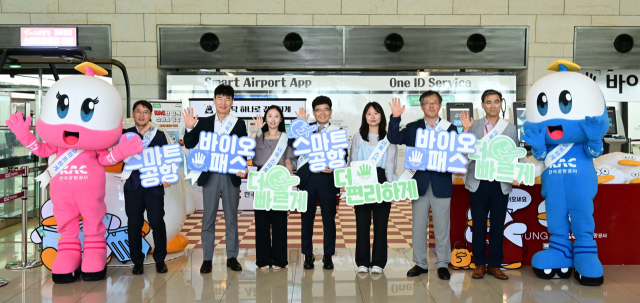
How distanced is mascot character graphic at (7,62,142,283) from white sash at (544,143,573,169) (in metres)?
3.29

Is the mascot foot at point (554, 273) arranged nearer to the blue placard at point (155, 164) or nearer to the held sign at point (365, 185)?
the held sign at point (365, 185)

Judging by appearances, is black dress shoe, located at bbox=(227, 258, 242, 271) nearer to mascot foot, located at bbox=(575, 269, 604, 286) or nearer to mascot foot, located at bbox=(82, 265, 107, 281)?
mascot foot, located at bbox=(82, 265, 107, 281)

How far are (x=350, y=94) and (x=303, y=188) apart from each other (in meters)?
4.01

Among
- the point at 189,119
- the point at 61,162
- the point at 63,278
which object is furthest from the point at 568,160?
the point at 63,278

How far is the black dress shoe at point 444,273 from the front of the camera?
3896mm

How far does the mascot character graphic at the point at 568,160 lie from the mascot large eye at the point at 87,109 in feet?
11.1

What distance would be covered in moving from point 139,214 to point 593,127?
366 cm

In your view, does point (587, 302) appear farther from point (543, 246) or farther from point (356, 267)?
point (356, 267)

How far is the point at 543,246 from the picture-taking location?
4.30 metres

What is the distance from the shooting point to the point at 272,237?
13.5 ft

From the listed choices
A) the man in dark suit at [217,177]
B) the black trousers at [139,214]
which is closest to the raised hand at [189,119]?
the man in dark suit at [217,177]

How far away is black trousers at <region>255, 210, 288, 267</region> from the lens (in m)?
4.08

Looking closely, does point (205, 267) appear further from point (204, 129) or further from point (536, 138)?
point (536, 138)

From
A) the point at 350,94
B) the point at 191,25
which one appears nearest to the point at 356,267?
the point at 350,94
